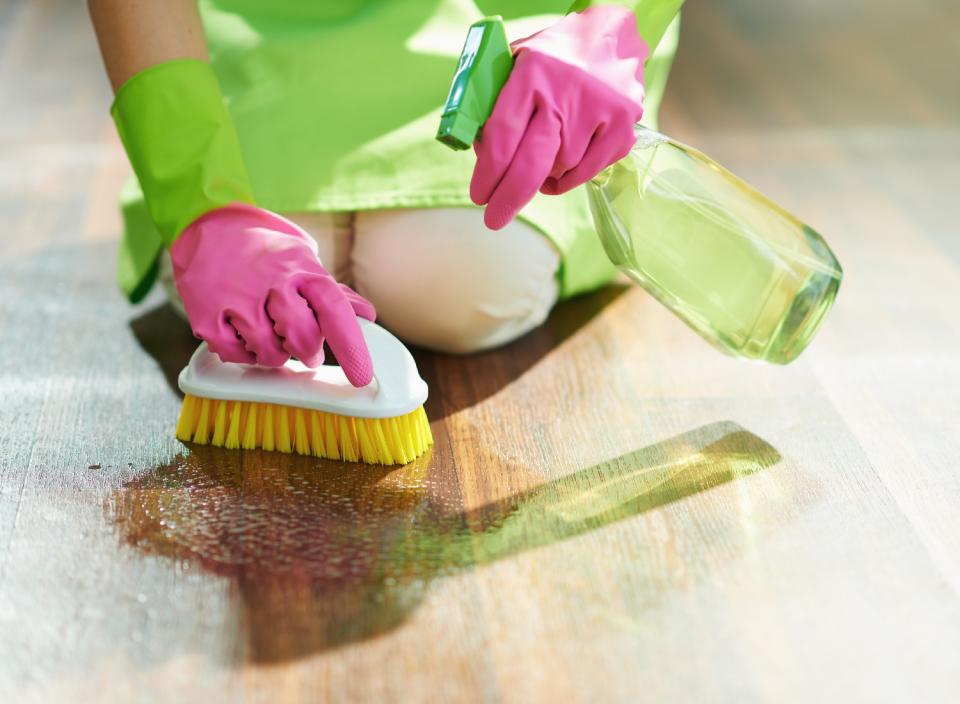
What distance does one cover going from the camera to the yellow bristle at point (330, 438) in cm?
95

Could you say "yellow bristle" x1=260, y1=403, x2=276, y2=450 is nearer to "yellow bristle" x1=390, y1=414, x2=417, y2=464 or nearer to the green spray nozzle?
"yellow bristle" x1=390, y1=414, x2=417, y2=464

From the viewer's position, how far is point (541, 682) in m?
0.73

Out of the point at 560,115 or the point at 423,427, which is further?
the point at 423,427

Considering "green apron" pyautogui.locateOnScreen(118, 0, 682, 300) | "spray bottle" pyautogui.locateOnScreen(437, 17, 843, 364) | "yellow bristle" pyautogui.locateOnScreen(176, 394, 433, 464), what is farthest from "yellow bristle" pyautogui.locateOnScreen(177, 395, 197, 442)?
"spray bottle" pyautogui.locateOnScreen(437, 17, 843, 364)

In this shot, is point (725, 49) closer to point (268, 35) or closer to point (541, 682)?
point (268, 35)

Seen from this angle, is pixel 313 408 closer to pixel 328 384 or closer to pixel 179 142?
pixel 328 384

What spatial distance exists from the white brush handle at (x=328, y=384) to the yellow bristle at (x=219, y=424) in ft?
0.06

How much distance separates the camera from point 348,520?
2.93ft

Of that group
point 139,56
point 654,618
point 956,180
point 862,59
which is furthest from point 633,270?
point 862,59

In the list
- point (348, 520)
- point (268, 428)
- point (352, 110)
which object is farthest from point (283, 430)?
point (352, 110)

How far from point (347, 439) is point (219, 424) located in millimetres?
110

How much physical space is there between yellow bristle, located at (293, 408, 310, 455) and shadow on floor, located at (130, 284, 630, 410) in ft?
0.41

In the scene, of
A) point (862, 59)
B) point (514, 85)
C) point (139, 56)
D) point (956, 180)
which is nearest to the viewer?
point (514, 85)

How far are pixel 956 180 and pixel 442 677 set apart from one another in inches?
47.0
